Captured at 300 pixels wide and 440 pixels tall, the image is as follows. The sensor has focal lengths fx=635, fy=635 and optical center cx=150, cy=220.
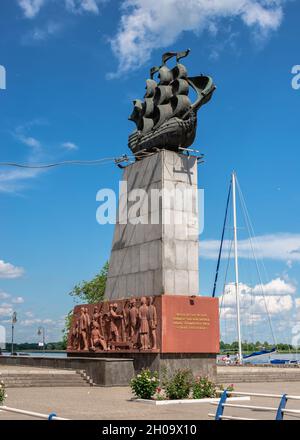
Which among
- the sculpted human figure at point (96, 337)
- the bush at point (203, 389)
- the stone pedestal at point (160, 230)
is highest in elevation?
the stone pedestal at point (160, 230)

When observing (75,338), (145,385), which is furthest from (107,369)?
(145,385)

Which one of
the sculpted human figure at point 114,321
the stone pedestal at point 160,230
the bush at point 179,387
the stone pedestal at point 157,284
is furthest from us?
the sculpted human figure at point 114,321

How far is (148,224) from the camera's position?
29.0 metres

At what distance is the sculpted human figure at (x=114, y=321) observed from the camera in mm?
28656

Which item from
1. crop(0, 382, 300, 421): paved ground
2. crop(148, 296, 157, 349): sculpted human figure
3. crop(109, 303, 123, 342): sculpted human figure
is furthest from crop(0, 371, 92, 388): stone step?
crop(148, 296, 157, 349): sculpted human figure

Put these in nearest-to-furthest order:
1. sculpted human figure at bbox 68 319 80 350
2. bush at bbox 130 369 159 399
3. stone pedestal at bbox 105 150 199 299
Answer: bush at bbox 130 369 159 399 → stone pedestal at bbox 105 150 199 299 → sculpted human figure at bbox 68 319 80 350

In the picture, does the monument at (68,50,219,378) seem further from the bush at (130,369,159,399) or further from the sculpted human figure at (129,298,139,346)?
the bush at (130,369,159,399)

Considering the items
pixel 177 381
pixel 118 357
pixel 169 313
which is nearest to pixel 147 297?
pixel 169 313

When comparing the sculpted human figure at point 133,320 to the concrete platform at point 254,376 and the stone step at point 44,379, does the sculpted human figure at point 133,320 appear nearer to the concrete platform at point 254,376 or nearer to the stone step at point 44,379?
the stone step at point 44,379

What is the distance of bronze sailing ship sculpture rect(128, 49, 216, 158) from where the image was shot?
29875 mm

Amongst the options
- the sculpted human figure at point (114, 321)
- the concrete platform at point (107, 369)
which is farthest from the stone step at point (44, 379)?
the sculpted human figure at point (114, 321)

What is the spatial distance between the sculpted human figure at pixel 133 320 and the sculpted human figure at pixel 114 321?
946 mm

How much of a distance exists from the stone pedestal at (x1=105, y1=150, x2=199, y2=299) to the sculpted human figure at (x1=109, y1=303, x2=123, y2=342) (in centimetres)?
106
